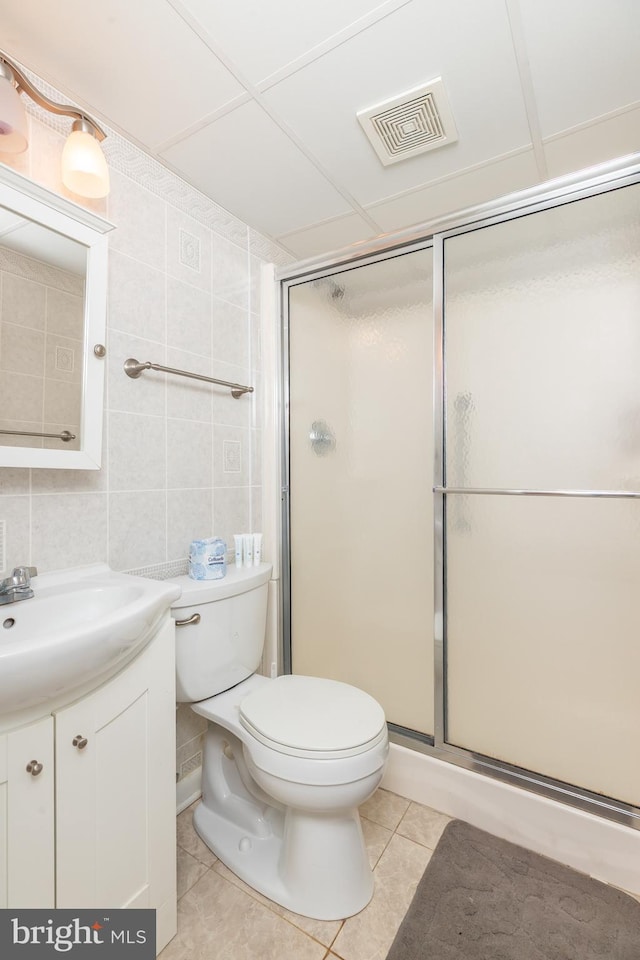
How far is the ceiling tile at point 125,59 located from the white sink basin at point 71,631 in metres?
1.29

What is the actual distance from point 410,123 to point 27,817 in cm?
188

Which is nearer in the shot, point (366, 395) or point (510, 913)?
point (510, 913)

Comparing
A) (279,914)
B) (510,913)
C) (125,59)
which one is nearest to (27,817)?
(279,914)

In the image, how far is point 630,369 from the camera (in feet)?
3.98

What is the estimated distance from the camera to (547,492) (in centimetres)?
132

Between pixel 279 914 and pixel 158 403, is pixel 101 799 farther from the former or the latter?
pixel 158 403

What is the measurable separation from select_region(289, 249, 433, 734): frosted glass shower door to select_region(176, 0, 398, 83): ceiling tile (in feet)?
2.15

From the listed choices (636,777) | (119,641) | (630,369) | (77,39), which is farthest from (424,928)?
(77,39)

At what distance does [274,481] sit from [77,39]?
1.38m

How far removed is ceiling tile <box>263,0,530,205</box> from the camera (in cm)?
104

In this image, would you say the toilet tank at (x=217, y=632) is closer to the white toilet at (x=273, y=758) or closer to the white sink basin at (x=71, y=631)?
the white toilet at (x=273, y=758)

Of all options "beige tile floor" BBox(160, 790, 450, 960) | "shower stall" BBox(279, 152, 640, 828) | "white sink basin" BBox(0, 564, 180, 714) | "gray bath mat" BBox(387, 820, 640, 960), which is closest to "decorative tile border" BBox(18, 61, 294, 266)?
"shower stall" BBox(279, 152, 640, 828)

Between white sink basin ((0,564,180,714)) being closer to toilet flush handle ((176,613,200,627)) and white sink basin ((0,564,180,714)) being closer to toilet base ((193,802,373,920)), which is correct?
toilet flush handle ((176,613,200,627))

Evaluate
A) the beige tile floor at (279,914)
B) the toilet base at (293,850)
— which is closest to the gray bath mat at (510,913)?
the beige tile floor at (279,914)
